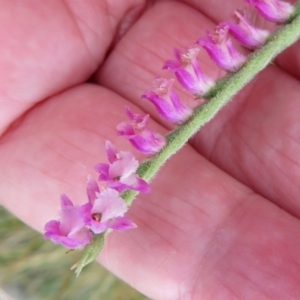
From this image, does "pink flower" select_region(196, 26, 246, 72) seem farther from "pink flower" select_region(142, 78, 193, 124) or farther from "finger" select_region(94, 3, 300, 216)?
"finger" select_region(94, 3, 300, 216)

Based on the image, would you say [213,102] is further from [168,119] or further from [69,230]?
[69,230]

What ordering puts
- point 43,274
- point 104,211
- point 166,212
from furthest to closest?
point 43,274, point 166,212, point 104,211

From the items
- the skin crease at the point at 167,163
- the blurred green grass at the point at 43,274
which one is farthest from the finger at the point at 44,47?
the blurred green grass at the point at 43,274

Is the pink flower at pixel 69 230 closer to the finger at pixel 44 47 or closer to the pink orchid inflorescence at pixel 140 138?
the pink orchid inflorescence at pixel 140 138

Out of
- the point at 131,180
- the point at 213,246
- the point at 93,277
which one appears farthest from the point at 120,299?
the point at 131,180

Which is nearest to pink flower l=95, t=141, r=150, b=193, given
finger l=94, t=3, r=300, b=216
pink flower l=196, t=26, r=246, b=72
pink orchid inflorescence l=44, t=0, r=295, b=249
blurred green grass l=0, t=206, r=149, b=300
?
pink orchid inflorescence l=44, t=0, r=295, b=249

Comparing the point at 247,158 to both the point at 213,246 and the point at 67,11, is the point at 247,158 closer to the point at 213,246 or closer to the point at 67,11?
the point at 213,246

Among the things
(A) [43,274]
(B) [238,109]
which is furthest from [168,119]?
(A) [43,274]
